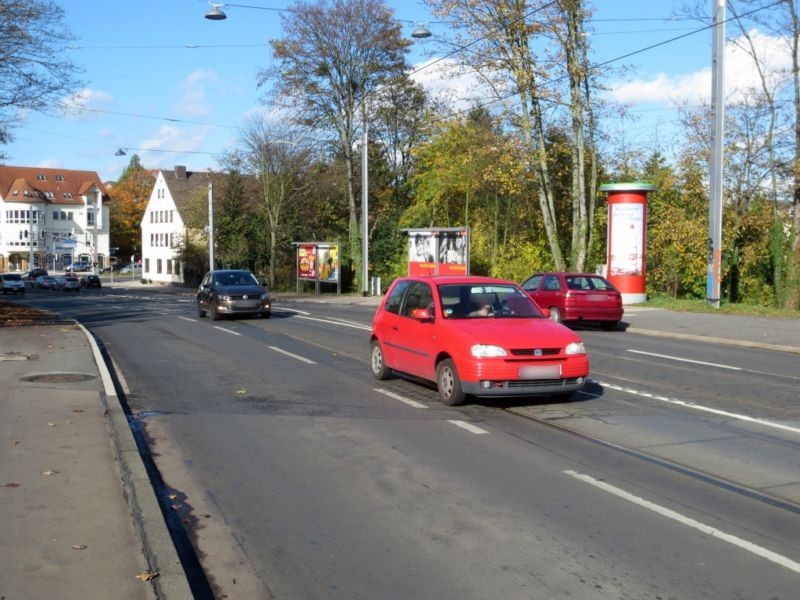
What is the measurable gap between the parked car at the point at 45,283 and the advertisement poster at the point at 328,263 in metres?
33.6

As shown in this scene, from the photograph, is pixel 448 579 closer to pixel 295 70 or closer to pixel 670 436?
pixel 670 436

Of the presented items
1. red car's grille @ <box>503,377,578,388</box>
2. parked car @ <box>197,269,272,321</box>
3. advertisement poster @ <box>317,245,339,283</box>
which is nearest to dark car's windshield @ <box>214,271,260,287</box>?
parked car @ <box>197,269,272,321</box>

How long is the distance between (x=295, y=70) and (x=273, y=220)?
43.6ft

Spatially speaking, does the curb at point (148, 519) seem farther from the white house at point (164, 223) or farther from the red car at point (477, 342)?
the white house at point (164, 223)

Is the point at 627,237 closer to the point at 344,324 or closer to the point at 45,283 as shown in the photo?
the point at 344,324

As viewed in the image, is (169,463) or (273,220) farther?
(273,220)

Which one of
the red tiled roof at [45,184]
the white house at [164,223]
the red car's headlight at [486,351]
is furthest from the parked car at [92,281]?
the red car's headlight at [486,351]

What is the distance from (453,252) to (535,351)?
2719 centimetres

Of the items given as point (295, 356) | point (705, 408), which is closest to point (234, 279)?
point (295, 356)

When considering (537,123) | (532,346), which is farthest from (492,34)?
(532,346)

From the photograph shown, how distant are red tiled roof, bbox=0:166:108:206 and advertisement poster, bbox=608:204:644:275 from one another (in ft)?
340

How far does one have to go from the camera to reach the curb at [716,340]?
57.3 feet

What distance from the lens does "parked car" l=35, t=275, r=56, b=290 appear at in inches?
2860

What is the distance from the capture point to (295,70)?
4738 centimetres
